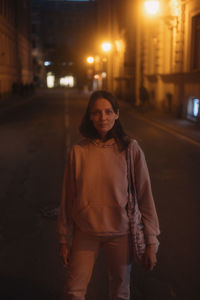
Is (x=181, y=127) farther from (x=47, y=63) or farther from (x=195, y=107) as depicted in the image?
(x=47, y=63)

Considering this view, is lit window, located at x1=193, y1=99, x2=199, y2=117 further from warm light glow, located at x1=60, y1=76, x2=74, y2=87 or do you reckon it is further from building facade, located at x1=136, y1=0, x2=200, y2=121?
warm light glow, located at x1=60, y1=76, x2=74, y2=87

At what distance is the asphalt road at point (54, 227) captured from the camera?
3.75 metres

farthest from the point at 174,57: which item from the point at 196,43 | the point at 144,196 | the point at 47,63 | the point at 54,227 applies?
the point at 47,63

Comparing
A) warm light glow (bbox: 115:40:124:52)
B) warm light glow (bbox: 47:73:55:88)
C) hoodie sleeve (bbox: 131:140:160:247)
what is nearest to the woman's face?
hoodie sleeve (bbox: 131:140:160:247)

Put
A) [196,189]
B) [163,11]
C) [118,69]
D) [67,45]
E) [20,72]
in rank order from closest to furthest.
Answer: [196,189], [163,11], [118,69], [20,72], [67,45]

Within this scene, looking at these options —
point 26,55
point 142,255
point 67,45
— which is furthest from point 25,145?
point 67,45

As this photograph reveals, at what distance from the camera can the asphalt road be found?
3750 millimetres

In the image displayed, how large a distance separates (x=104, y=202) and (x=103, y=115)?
0.57m

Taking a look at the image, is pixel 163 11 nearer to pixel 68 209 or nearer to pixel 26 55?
pixel 68 209

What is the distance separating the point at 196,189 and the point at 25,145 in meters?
7.09

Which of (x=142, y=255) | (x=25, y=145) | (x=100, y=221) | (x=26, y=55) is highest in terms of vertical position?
(x=26, y=55)

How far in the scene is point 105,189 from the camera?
2496mm

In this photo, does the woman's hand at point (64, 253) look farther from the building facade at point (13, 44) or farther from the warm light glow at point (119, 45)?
the warm light glow at point (119, 45)

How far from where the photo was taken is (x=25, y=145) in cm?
1298
